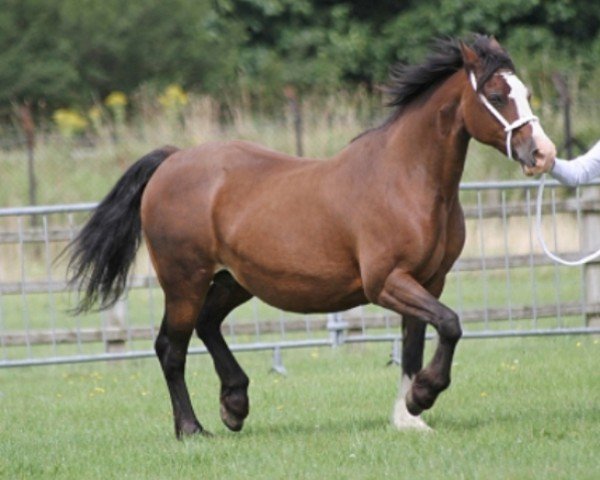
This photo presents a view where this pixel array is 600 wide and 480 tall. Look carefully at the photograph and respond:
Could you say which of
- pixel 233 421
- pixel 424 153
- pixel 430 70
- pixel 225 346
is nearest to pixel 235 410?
pixel 233 421

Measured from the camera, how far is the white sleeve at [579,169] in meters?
7.68

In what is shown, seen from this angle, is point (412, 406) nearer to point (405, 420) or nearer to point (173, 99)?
point (405, 420)

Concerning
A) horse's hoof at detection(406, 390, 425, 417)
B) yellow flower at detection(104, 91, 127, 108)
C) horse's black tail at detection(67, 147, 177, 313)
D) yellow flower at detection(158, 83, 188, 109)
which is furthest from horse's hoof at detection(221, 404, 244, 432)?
yellow flower at detection(104, 91, 127, 108)

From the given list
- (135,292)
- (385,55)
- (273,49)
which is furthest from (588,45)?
(135,292)

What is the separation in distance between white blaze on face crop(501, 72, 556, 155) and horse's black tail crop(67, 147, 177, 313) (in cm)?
245

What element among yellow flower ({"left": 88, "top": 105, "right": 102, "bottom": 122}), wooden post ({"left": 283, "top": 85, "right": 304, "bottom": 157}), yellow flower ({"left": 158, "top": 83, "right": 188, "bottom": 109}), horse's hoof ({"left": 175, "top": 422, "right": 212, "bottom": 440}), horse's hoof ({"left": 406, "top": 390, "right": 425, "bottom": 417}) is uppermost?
horse's hoof ({"left": 406, "top": 390, "right": 425, "bottom": 417})

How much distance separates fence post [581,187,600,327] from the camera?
483 inches

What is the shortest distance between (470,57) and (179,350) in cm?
244

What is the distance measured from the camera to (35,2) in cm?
2775

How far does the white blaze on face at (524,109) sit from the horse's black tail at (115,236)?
8.05 feet

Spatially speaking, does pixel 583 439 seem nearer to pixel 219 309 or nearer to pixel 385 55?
pixel 219 309

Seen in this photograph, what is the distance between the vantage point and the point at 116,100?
26.3 metres

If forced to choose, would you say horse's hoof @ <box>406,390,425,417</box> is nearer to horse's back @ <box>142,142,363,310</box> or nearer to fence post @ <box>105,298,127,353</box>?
horse's back @ <box>142,142,363,310</box>

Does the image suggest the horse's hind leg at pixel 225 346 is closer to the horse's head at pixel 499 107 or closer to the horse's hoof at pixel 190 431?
the horse's hoof at pixel 190 431
